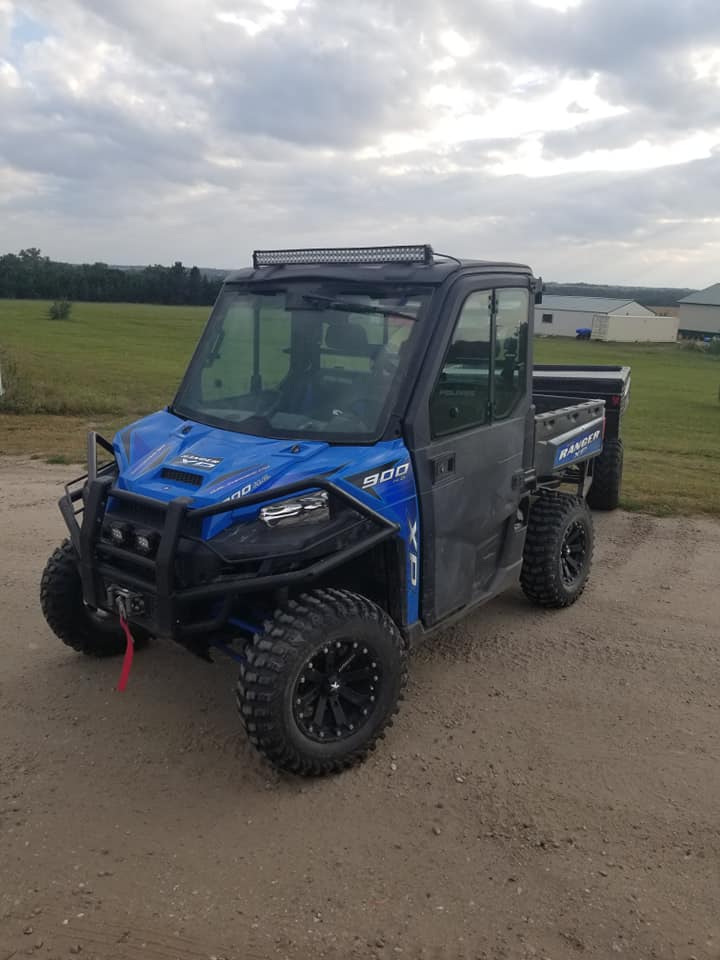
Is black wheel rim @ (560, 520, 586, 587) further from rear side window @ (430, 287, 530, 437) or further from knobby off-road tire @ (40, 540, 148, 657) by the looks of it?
knobby off-road tire @ (40, 540, 148, 657)

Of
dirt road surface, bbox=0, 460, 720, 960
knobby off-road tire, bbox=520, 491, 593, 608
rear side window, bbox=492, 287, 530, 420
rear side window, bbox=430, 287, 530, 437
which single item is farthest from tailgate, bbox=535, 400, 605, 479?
dirt road surface, bbox=0, 460, 720, 960

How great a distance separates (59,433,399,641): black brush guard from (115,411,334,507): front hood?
0.30ft

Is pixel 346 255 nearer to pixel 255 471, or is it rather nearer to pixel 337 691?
pixel 255 471

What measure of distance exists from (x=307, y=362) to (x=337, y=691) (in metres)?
1.83

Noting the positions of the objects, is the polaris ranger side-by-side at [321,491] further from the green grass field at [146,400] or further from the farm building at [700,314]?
the farm building at [700,314]

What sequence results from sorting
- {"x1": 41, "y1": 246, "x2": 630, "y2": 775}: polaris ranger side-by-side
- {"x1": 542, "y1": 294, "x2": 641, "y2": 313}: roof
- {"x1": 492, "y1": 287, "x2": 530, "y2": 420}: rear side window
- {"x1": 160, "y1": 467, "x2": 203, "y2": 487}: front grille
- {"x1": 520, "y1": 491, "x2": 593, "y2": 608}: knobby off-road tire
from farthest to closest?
{"x1": 542, "y1": 294, "x2": 641, "y2": 313}: roof < {"x1": 520, "y1": 491, "x2": 593, "y2": 608}: knobby off-road tire < {"x1": 492, "y1": 287, "x2": 530, "y2": 420}: rear side window < {"x1": 160, "y1": 467, "x2": 203, "y2": 487}: front grille < {"x1": 41, "y1": 246, "x2": 630, "y2": 775}: polaris ranger side-by-side

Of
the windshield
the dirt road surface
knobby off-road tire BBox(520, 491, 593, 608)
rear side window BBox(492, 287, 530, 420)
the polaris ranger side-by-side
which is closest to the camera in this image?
the dirt road surface

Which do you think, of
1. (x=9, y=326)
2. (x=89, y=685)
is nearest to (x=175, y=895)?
(x=89, y=685)

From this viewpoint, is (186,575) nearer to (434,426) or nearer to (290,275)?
(434,426)

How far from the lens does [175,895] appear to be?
3.31 metres

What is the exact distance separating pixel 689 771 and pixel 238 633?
2.44m

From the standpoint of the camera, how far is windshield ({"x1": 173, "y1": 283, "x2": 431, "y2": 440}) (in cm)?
443

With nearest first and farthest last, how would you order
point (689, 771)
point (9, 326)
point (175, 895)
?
point (175, 895) → point (689, 771) → point (9, 326)

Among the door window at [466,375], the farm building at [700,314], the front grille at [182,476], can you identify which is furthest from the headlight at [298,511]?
the farm building at [700,314]
